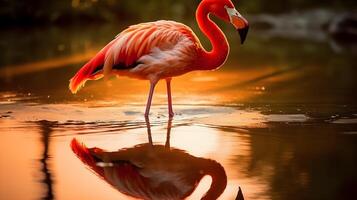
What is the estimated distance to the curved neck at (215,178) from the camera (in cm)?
389

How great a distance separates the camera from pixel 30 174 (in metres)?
4.31

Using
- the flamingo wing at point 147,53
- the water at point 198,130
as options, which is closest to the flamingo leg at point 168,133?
the water at point 198,130

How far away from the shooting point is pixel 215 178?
13.9 feet

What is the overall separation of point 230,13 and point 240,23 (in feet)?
0.41

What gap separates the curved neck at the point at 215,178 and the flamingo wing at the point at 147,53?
1.71 meters

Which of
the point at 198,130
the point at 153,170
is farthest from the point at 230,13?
the point at 153,170

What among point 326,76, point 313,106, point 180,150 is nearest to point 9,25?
point 326,76

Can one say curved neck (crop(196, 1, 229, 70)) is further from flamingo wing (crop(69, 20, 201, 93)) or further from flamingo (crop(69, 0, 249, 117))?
flamingo wing (crop(69, 20, 201, 93))

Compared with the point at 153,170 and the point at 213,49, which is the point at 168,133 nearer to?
the point at 213,49

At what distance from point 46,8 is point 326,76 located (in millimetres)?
14079

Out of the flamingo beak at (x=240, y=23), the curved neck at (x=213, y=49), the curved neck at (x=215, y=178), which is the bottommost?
the curved neck at (x=215, y=178)

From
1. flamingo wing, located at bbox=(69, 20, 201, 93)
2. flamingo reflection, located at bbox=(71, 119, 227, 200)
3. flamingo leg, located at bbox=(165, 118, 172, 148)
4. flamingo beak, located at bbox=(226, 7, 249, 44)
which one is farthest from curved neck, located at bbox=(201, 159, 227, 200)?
flamingo beak, located at bbox=(226, 7, 249, 44)

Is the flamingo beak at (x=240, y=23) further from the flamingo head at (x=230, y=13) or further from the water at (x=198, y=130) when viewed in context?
the water at (x=198, y=130)

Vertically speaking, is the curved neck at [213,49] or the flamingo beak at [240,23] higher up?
the flamingo beak at [240,23]
